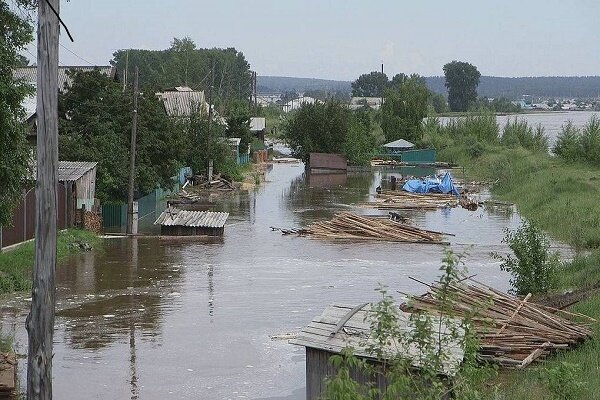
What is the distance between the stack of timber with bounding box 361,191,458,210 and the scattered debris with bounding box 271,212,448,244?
30.1 feet

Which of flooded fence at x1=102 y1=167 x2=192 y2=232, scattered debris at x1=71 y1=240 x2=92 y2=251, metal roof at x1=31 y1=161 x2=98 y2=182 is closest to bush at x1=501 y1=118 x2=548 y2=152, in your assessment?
flooded fence at x1=102 y1=167 x2=192 y2=232

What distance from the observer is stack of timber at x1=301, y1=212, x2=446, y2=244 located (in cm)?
3531

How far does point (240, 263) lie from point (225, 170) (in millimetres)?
28808

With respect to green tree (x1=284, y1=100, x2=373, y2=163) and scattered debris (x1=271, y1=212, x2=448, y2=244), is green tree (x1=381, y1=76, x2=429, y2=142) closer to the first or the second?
green tree (x1=284, y1=100, x2=373, y2=163)

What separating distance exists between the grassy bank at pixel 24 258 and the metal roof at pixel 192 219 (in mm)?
3820

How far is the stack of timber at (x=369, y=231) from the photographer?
116 ft

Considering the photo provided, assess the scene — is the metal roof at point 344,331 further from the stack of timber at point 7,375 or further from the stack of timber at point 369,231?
the stack of timber at point 369,231

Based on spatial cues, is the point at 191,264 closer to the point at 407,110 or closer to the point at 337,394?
the point at 337,394

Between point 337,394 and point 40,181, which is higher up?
point 40,181

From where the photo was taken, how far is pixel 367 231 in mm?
35906

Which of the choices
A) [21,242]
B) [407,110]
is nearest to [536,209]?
[21,242]

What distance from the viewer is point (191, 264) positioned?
2878 centimetres

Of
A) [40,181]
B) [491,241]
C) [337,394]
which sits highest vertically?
[40,181]

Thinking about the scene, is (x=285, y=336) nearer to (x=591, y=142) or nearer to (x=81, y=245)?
(x=81, y=245)
